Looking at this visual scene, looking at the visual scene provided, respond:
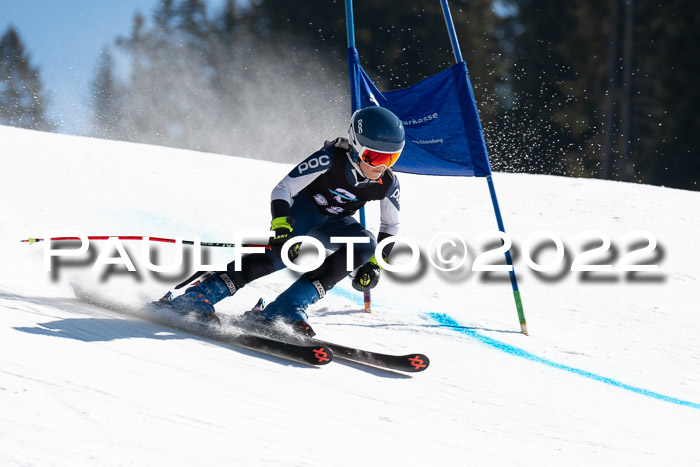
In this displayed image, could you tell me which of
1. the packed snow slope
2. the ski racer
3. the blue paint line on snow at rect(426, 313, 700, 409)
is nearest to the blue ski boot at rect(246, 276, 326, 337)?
the ski racer

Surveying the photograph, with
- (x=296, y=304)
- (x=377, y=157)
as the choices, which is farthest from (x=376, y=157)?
(x=296, y=304)

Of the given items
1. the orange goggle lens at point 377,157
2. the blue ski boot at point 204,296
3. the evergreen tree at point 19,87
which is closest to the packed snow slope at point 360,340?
the blue ski boot at point 204,296

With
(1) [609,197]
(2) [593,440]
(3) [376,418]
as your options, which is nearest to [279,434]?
(3) [376,418]

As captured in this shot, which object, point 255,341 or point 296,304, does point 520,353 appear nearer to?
point 296,304

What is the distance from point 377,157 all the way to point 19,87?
139 feet

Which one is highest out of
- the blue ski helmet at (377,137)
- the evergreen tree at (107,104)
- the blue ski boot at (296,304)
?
the evergreen tree at (107,104)

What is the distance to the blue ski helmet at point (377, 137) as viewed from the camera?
11.6 ft

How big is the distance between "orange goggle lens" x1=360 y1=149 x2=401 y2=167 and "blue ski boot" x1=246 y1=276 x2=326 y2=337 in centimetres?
64

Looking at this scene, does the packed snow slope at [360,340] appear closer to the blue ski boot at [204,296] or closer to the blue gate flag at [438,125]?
the blue ski boot at [204,296]

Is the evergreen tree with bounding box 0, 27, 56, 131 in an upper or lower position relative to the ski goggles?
upper

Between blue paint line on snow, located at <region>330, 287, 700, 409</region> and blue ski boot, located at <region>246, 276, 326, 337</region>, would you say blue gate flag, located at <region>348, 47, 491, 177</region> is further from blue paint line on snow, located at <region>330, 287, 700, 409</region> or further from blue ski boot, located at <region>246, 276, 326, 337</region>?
blue ski boot, located at <region>246, 276, 326, 337</region>

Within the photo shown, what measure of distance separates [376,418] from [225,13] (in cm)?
2626

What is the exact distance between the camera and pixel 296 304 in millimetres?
3561

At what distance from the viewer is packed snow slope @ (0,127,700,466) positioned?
7.05 feet
